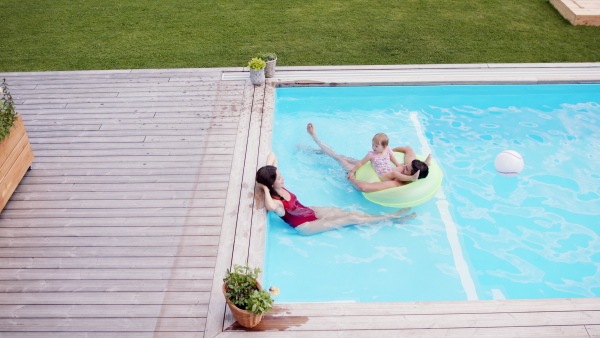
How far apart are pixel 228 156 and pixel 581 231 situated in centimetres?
417

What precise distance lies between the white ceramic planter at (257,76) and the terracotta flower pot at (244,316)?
3997 millimetres

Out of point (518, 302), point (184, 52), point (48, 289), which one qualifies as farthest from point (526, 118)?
point (48, 289)

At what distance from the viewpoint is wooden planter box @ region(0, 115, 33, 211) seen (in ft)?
16.6

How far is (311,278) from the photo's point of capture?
16.4 feet

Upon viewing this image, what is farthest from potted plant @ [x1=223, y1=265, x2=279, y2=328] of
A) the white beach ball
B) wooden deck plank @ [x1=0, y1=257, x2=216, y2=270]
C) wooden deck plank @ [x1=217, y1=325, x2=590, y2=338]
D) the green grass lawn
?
the green grass lawn

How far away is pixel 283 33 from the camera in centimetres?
867

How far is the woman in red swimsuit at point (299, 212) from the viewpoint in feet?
16.8

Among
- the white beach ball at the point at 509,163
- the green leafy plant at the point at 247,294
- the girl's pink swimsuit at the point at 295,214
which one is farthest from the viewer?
the white beach ball at the point at 509,163

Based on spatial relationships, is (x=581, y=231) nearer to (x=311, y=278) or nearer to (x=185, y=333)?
(x=311, y=278)

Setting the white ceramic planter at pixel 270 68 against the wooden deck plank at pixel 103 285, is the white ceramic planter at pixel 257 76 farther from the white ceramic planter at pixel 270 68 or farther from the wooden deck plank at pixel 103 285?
the wooden deck plank at pixel 103 285

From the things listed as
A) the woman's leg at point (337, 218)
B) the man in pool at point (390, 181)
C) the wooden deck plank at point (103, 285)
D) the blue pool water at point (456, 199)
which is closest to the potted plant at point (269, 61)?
the blue pool water at point (456, 199)

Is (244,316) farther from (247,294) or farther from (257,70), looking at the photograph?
(257,70)

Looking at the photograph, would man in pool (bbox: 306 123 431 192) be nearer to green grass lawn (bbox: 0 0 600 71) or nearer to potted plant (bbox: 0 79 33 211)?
green grass lawn (bbox: 0 0 600 71)

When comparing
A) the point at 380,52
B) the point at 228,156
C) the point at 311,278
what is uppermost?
the point at 380,52
